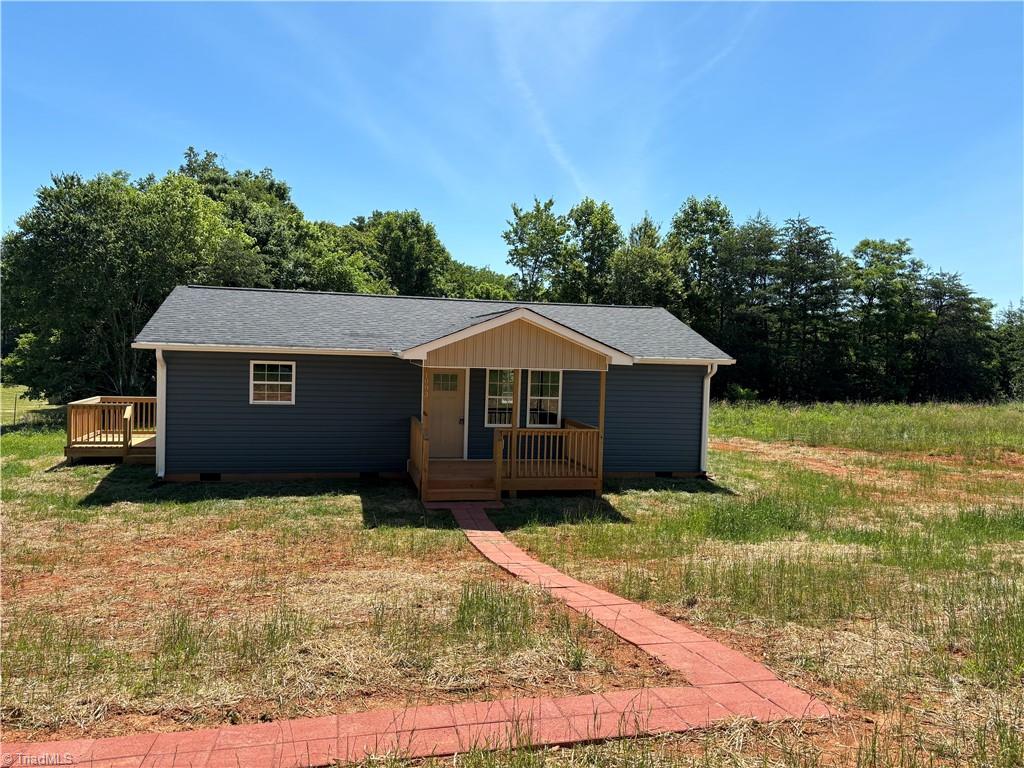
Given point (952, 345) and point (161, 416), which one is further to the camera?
point (952, 345)

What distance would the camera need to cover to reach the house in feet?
35.3

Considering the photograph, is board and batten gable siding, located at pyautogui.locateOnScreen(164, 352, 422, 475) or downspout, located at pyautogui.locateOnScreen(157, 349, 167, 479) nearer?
downspout, located at pyautogui.locateOnScreen(157, 349, 167, 479)

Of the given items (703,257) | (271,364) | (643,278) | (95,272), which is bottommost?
(271,364)

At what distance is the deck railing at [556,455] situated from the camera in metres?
11.1

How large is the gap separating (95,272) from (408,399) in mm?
15406

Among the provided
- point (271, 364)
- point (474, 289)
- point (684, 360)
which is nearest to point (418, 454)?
point (271, 364)

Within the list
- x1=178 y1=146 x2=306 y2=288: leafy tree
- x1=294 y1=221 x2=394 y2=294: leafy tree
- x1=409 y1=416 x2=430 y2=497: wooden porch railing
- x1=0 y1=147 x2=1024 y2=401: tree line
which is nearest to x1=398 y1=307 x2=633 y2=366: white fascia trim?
x1=409 y1=416 x2=430 y2=497: wooden porch railing

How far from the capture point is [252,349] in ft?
37.4

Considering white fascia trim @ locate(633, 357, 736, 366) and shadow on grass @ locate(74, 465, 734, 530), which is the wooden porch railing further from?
white fascia trim @ locate(633, 357, 736, 366)

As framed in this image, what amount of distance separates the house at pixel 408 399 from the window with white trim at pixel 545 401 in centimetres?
3

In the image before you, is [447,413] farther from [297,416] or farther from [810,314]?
[810,314]

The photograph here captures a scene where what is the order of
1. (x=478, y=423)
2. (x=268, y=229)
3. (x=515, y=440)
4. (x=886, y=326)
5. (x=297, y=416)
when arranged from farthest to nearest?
1. (x=886, y=326)
2. (x=268, y=229)
3. (x=478, y=423)
4. (x=297, y=416)
5. (x=515, y=440)

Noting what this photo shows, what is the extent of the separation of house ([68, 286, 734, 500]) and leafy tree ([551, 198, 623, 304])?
26.0 meters

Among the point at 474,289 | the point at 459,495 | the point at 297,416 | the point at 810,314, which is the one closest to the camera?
the point at 459,495
